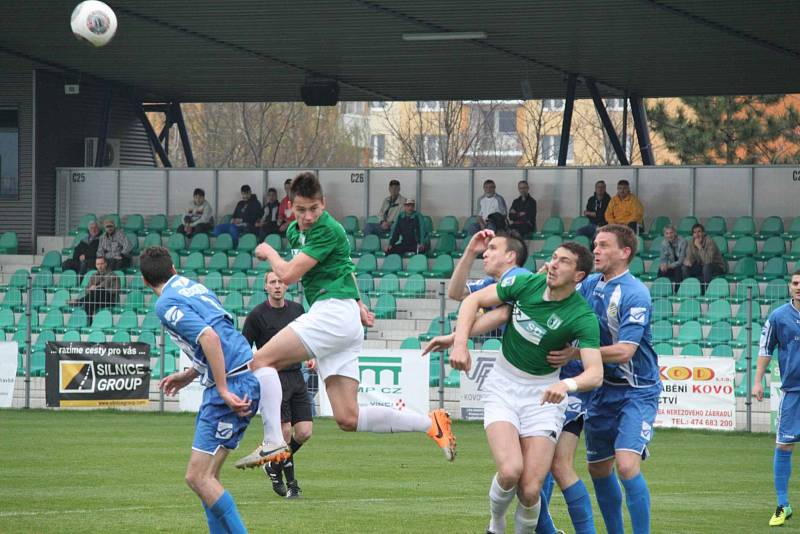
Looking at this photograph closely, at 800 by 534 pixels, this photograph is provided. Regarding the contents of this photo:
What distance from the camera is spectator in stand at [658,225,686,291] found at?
22.4 meters

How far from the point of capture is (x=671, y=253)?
2262 cm

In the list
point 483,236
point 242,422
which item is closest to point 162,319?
point 242,422

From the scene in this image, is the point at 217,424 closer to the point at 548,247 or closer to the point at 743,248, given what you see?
the point at 548,247

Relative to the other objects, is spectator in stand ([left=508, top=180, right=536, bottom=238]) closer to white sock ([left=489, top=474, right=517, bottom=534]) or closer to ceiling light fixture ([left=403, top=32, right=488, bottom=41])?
ceiling light fixture ([left=403, top=32, right=488, bottom=41])

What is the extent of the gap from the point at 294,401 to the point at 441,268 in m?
12.6

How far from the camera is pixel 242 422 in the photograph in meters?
8.01

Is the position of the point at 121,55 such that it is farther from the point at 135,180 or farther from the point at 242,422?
the point at 242,422

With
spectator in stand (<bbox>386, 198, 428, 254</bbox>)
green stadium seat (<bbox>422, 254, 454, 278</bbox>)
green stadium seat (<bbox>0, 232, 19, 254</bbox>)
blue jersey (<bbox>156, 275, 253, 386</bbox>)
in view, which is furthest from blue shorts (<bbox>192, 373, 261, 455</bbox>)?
green stadium seat (<bbox>0, 232, 19, 254</bbox>)

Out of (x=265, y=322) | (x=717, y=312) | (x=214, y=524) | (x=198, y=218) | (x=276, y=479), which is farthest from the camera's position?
(x=198, y=218)

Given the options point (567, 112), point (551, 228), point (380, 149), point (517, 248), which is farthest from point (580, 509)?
point (380, 149)

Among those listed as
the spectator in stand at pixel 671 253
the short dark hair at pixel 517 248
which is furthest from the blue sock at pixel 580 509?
the spectator in stand at pixel 671 253

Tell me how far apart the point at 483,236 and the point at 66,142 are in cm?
2422

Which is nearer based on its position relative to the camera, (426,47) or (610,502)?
(610,502)

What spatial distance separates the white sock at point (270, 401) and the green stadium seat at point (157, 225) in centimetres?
2091
